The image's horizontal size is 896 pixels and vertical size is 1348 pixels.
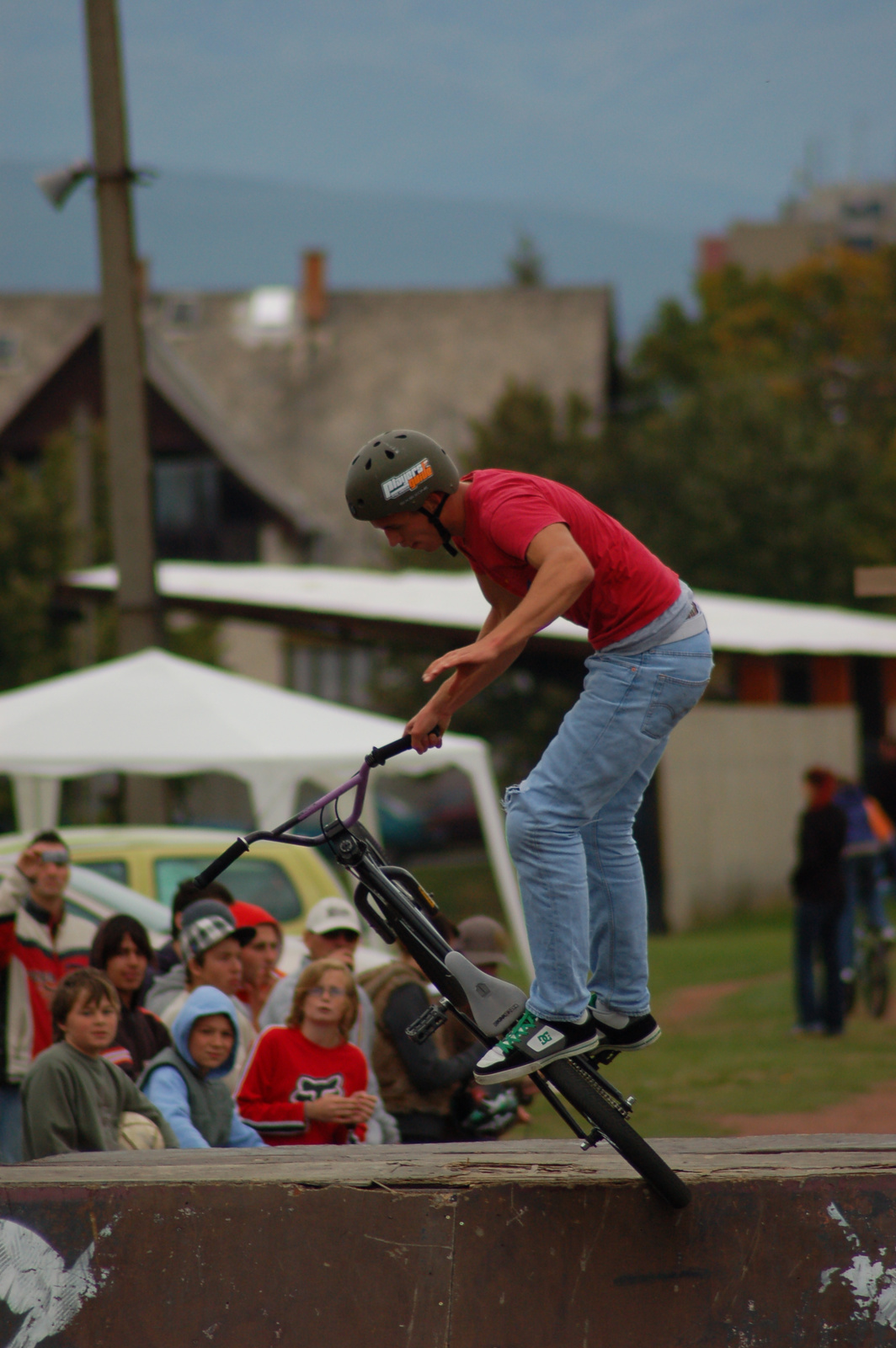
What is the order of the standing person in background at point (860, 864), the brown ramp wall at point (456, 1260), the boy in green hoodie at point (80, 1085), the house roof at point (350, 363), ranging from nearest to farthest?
1. the brown ramp wall at point (456, 1260)
2. the boy in green hoodie at point (80, 1085)
3. the standing person in background at point (860, 864)
4. the house roof at point (350, 363)

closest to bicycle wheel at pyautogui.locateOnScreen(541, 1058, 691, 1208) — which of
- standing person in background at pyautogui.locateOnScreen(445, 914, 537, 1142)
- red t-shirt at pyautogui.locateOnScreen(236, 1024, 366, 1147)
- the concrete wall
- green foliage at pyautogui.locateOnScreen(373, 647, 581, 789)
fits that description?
red t-shirt at pyautogui.locateOnScreen(236, 1024, 366, 1147)

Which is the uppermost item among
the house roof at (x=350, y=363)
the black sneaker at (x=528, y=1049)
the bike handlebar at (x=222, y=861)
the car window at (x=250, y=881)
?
the house roof at (x=350, y=363)

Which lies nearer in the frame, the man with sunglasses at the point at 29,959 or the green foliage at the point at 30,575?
the man with sunglasses at the point at 29,959

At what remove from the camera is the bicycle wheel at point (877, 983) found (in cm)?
1445

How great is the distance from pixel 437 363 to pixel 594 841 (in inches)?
1737

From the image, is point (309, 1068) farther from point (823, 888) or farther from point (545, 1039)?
point (823, 888)

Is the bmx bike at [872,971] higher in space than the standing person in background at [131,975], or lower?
lower

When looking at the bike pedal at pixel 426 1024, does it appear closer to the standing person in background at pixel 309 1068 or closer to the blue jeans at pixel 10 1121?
the standing person in background at pixel 309 1068

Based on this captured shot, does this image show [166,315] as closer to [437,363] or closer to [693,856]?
[437,363]

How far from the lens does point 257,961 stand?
7.78 m

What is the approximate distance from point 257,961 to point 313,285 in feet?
139

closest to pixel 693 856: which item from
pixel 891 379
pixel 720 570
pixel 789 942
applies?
pixel 789 942

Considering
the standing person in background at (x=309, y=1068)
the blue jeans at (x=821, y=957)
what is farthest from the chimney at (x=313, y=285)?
the standing person in background at (x=309, y=1068)

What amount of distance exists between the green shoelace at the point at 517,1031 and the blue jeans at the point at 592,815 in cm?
3
